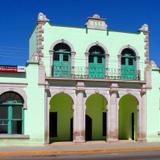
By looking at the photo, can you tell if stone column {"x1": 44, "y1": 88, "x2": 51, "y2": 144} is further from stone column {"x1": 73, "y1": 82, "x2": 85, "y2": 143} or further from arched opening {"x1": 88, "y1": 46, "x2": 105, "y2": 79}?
arched opening {"x1": 88, "y1": 46, "x2": 105, "y2": 79}

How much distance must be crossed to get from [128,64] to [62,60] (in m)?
5.05

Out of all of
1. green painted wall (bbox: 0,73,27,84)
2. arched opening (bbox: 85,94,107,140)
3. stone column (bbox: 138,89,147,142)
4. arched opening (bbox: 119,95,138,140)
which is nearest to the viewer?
green painted wall (bbox: 0,73,27,84)

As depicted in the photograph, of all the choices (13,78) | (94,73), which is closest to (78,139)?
(94,73)

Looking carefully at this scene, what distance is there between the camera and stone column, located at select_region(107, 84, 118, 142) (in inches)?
1228

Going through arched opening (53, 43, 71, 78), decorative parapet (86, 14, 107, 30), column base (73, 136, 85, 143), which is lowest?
column base (73, 136, 85, 143)

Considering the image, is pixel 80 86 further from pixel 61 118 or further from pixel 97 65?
pixel 61 118

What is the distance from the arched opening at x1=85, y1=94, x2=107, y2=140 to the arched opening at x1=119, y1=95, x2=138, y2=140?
166 centimetres

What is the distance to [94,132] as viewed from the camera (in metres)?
33.8

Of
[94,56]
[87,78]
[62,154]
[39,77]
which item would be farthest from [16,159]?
[94,56]

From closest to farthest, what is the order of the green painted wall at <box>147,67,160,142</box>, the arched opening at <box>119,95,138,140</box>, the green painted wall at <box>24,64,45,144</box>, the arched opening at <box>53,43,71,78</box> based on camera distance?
1. the green painted wall at <box>24,64,45,144</box>
2. the arched opening at <box>53,43,71,78</box>
3. the green painted wall at <box>147,67,160,142</box>
4. the arched opening at <box>119,95,138,140</box>

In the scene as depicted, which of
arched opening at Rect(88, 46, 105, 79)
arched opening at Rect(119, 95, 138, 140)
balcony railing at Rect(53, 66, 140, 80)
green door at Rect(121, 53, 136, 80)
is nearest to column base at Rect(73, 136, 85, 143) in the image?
balcony railing at Rect(53, 66, 140, 80)

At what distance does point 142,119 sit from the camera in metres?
32.2

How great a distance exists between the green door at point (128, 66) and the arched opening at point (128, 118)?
1.63 metres

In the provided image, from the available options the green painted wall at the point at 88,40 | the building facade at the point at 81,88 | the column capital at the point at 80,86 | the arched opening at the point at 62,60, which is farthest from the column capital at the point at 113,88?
the arched opening at the point at 62,60
